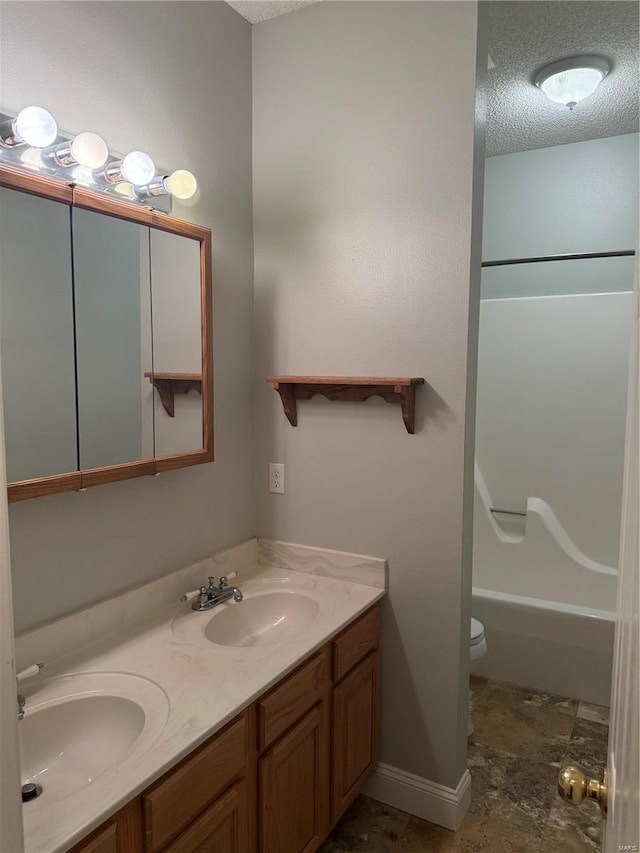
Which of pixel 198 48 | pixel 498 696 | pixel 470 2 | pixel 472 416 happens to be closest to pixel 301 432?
pixel 472 416

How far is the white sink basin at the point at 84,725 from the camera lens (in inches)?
49.5

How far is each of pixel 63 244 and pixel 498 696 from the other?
262 cm

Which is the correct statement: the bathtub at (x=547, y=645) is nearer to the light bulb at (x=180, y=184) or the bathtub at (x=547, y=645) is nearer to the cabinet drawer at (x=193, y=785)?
the cabinet drawer at (x=193, y=785)

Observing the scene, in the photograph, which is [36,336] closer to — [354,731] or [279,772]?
[279,772]

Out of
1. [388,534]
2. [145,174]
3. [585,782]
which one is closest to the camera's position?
[585,782]

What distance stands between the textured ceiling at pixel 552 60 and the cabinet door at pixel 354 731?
234 cm

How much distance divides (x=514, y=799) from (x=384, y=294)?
185 cm

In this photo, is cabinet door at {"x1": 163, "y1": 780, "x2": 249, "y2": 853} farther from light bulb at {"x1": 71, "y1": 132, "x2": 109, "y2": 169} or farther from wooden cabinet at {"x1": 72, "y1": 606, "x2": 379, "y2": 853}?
light bulb at {"x1": 71, "y1": 132, "x2": 109, "y2": 169}

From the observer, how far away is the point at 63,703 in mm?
1349

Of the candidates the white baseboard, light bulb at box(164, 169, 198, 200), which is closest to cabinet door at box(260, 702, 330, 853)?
the white baseboard

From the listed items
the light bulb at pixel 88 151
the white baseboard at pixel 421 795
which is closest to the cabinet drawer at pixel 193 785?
the white baseboard at pixel 421 795

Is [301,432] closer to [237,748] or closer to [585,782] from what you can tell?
[237,748]

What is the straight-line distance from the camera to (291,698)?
155 cm

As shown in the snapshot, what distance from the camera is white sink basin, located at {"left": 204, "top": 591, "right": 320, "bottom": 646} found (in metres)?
1.86
